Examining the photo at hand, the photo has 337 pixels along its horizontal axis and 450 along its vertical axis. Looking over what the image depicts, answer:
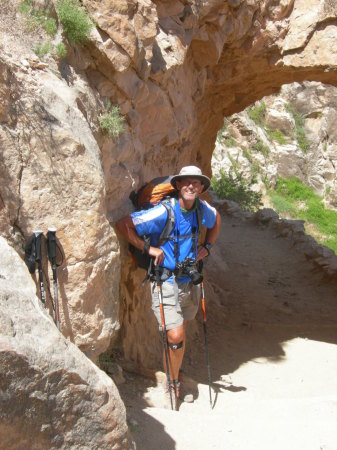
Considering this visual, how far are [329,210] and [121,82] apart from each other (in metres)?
19.5

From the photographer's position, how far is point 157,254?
4621 millimetres

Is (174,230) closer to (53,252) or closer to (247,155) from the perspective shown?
(53,252)

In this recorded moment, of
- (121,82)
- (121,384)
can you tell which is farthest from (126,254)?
(121,82)

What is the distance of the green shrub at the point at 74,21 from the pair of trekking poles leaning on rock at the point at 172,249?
1.41m

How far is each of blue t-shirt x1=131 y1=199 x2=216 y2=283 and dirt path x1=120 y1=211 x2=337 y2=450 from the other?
1.25m

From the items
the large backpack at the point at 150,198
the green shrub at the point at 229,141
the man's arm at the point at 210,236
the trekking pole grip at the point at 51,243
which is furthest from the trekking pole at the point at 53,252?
the green shrub at the point at 229,141

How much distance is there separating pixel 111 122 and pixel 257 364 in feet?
13.5

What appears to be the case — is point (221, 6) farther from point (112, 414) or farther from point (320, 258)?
point (320, 258)

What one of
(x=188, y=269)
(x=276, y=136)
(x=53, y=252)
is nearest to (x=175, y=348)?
(x=188, y=269)

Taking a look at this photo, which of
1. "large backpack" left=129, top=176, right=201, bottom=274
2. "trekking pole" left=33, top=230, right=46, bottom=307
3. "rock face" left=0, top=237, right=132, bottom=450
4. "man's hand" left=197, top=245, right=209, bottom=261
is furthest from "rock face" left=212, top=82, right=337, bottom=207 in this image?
"rock face" left=0, top=237, right=132, bottom=450

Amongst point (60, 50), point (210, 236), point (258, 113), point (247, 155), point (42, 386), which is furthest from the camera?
point (258, 113)

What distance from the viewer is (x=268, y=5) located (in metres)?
7.55

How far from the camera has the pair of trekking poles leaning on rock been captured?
4.64 metres

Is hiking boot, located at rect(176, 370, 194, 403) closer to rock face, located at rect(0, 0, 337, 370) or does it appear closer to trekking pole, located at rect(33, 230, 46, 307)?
rock face, located at rect(0, 0, 337, 370)
